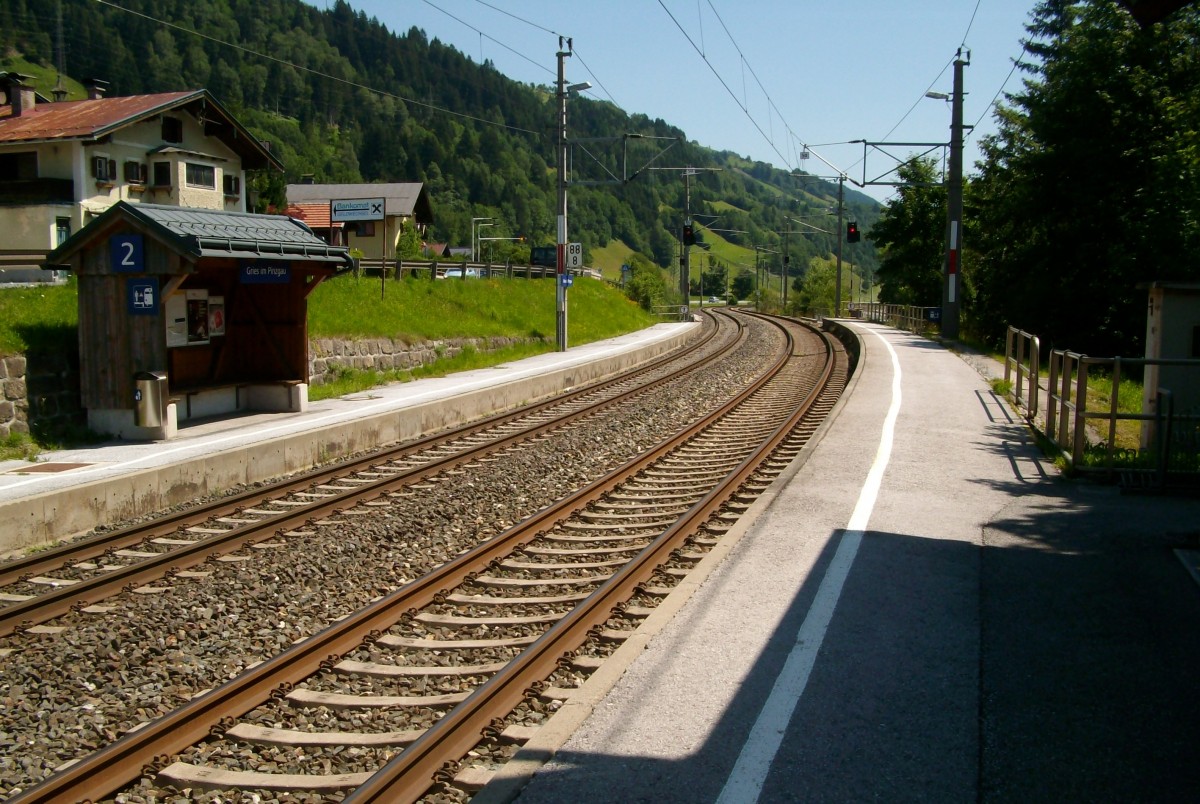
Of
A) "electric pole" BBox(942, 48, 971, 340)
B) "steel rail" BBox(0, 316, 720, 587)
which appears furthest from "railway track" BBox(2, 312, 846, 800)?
"electric pole" BBox(942, 48, 971, 340)

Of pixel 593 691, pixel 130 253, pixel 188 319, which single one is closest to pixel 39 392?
pixel 130 253

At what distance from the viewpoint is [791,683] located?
559 cm

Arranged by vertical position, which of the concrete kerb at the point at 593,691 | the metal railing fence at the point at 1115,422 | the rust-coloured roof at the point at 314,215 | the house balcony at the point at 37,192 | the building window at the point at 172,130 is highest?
the building window at the point at 172,130

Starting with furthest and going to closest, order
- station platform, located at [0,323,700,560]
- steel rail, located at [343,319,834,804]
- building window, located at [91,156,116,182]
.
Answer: building window, located at [91,156,116,182], station platform, located at [0,323,700,560], steel rail, located at [343,319,834,804]

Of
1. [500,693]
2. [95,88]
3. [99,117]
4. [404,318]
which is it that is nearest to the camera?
[500,693]

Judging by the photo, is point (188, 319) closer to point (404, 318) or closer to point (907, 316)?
point (404, 318)

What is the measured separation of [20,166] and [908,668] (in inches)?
1670

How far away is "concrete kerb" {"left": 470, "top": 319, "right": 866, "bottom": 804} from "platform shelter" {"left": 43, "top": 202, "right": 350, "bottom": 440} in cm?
811

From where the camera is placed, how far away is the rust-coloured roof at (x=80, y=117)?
126ft

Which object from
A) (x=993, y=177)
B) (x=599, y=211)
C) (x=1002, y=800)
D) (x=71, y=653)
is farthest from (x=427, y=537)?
(x=599, y=211)

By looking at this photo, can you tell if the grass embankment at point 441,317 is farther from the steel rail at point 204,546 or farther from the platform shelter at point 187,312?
the steel rail at point 204,546

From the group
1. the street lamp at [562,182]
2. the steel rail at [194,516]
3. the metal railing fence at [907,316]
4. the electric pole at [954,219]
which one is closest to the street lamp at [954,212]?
the electric pole at [954,219]

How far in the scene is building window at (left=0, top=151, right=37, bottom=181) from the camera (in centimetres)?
3938

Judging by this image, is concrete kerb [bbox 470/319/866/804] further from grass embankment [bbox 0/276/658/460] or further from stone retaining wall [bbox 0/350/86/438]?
stone retaining wall [bbox 0/350/86/438]
